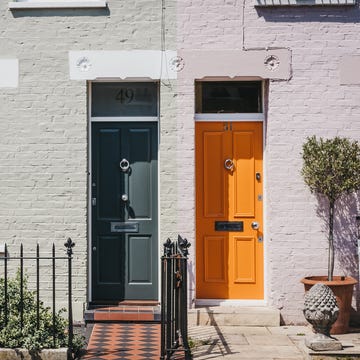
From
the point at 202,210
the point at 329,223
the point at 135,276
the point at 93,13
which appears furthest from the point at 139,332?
the point at 93,13

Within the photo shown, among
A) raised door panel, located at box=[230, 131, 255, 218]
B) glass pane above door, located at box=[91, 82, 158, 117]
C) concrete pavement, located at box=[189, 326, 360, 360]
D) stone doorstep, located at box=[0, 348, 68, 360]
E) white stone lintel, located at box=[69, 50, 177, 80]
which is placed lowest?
concrete pavement, located at box=[189, 326, 360, 360]

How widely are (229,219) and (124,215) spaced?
1365 mm

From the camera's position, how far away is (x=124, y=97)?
944 centimetres

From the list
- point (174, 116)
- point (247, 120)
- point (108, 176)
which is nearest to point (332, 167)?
point (247, 120)

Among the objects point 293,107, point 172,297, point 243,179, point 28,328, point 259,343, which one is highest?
point 293,107

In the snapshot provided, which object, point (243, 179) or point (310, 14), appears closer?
point (310, 14)

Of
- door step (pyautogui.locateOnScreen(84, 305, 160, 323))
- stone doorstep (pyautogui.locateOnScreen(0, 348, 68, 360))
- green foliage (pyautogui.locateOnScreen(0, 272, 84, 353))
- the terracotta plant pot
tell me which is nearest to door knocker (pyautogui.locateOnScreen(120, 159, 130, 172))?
door step (pyautogui.locateOnScreen(84, 305, 160, 323))

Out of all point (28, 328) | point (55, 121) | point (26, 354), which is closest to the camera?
point (26, 354)

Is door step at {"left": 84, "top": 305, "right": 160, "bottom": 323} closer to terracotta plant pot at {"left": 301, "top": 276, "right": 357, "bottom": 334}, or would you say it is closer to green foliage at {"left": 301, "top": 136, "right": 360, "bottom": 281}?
terracotta plant pot at {"left": 301, "top": 276, "right": 357, "bottom": 334}

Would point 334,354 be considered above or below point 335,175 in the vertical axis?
below

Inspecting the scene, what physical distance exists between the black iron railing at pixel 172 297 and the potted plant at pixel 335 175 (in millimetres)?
2154

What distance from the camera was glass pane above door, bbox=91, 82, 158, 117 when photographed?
9406 millimetres

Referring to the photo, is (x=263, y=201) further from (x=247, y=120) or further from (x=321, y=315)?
(x=321, y=315)

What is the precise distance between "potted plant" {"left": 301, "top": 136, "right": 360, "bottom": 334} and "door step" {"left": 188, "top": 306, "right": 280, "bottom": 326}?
24.3 inches
